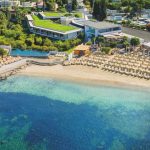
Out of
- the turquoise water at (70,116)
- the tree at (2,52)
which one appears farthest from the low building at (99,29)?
the turquoise water at (70,116)

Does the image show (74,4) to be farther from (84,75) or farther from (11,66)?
(84,75)

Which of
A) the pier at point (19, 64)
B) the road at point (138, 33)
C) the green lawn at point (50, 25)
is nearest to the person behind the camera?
the pier at point (19, 64)

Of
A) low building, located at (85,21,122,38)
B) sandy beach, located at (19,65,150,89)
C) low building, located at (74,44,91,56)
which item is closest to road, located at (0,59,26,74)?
sandy beach, located at (19,65,150,89)

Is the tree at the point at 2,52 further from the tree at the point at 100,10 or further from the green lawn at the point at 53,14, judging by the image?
the tree at the point at 100,10

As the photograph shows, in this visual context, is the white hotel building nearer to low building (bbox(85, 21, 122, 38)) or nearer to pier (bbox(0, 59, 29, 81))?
low building (bbox(85, 21, 122, 38))

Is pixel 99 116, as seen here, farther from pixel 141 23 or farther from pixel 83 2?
pixel 83 2

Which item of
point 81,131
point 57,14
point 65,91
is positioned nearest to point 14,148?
point 81,131

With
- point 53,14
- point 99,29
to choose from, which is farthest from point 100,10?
point 99,29
